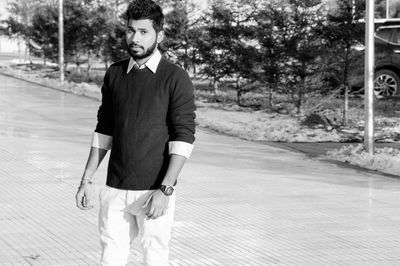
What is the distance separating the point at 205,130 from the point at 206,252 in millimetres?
9397

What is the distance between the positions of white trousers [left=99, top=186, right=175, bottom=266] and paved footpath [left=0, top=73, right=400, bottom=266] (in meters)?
2.08

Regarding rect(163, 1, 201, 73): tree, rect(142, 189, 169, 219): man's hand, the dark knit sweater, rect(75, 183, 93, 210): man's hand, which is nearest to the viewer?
rect(142, 189, 169, 219): man's hand

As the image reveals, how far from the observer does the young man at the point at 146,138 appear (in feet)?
15.3

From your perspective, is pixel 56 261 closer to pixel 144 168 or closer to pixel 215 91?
pixel 144 168

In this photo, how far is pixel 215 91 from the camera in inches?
922

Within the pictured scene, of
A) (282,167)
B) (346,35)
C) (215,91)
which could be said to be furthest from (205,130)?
(215,91)

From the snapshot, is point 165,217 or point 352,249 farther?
point 352,249

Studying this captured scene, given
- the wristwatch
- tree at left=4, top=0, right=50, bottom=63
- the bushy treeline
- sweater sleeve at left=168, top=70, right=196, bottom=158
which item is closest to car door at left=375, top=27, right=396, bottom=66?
the bushy treeline

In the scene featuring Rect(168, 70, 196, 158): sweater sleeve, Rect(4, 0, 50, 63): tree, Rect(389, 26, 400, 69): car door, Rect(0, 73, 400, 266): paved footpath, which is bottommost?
Rect(0, 73, 400, 266): paved footpath

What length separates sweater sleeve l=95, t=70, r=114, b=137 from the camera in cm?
488

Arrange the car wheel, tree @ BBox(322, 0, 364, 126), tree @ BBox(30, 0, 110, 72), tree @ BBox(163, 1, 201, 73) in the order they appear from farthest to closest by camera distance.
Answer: tree @ BBox(30, 0, 110, 72) → tree @ BBox(163, 1, 201, 73) → the car wheel → tree @ BBox(322, 0, 364, 126)

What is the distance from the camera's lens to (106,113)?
4930mm

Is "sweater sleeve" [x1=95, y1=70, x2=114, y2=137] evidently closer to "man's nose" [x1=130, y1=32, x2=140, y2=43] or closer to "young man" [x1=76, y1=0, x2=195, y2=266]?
"young man" [x1=76, y1=0, x2=195, y2=266]

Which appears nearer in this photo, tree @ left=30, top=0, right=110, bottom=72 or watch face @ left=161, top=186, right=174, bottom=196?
watch face @ left=161, top=186, right=174, bottom=196
